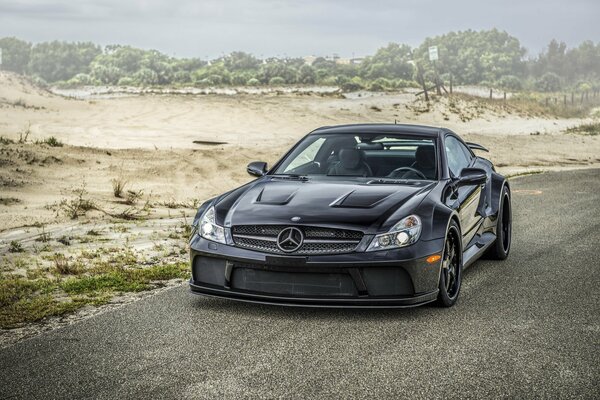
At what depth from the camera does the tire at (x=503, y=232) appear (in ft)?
31.8

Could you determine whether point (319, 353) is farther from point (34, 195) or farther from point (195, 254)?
point (34, 195)

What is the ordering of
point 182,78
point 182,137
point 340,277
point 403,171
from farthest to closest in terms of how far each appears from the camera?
point 182,78
point 182,137
point 403,171
point 340,277

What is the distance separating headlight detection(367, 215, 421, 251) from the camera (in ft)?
22.3

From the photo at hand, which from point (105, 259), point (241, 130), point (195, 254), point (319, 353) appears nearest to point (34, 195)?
point (105, 259)

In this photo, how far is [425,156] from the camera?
336 inches

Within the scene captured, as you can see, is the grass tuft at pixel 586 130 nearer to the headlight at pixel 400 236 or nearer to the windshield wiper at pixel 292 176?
the windshield wiper at pixel 292 176

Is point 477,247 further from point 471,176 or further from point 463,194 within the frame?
point 471,176

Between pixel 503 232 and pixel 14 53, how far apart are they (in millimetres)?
123974

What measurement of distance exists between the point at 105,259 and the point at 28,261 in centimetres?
82

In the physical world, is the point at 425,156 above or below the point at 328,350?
above

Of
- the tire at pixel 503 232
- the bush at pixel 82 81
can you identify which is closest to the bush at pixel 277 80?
the bush at pixel 82 81

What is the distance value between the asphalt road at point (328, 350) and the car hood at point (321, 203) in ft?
2.55

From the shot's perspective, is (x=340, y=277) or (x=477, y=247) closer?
(x=340, y=277)

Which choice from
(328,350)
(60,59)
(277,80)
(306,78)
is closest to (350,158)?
(328,350)
